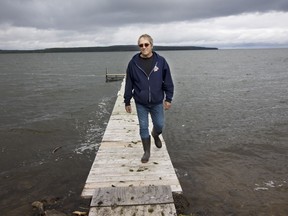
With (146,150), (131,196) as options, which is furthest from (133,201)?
(146,150)

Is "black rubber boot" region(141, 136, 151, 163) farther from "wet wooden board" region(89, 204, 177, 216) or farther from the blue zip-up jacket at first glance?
"wet wooden board" region(89, 204, 177, 216)

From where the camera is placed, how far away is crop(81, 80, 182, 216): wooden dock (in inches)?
190

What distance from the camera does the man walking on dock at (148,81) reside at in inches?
231

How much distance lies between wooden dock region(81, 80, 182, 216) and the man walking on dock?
36.8 inches

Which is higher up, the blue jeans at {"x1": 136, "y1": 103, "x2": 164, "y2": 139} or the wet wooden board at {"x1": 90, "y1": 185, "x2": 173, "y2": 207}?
the blue jeans at {"x1": 136, "y1": 103, "x2": 164, "y2": 139}

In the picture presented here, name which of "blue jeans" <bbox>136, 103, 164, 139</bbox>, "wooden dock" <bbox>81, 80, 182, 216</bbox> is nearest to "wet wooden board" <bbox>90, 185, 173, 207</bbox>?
"wooden dock" <bbox>81, 80, 182, 216</bbox>

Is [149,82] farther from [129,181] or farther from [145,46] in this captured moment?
[129,181]

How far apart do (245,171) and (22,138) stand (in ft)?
29.3

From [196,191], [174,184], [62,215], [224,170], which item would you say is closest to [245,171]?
[224,170]

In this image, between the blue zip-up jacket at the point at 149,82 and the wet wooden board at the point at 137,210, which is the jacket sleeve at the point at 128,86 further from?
the wet wooden board at the point at 137,210

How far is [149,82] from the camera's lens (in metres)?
5.95

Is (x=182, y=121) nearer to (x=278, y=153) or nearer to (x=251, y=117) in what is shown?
(x=251, y=117)

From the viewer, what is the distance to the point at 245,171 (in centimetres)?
887

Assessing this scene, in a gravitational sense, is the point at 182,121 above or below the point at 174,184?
below
